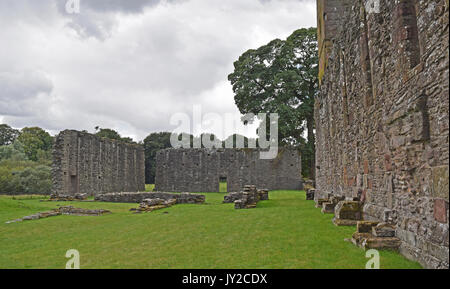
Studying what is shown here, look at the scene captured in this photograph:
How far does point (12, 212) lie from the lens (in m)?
13.6

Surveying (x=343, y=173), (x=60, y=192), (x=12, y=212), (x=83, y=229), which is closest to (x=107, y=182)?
(x=60, y=192)

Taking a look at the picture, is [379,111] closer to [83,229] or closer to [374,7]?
[374,7]

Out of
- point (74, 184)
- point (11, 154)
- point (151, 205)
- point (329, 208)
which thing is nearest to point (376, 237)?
point (329, 208)

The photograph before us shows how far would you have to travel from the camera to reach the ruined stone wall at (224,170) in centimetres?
3039

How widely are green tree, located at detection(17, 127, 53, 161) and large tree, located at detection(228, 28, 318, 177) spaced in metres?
36.0

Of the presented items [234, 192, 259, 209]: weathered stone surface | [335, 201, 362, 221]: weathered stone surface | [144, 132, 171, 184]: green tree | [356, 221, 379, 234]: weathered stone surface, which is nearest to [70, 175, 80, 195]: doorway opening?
[234, 192, 259, 209]: weathered stone surface

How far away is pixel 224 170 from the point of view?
103ft

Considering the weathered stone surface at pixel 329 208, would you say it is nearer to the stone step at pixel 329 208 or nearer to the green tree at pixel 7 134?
the stone step at pixel 329 208

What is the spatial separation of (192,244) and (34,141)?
188 feet

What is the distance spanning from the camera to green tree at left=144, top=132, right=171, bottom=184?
149 feet

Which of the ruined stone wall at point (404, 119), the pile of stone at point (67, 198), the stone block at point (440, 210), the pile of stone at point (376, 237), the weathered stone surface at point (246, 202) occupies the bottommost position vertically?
the pile of stone at point (67, 198)

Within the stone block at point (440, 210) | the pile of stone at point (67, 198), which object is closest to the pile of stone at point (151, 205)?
the pile of stone at point (67, 198)

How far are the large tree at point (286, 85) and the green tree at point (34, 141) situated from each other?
3600cm

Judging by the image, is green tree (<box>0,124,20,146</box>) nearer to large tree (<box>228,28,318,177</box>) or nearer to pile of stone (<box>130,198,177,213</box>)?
large tree (<box>228,28,318,177</box>)
